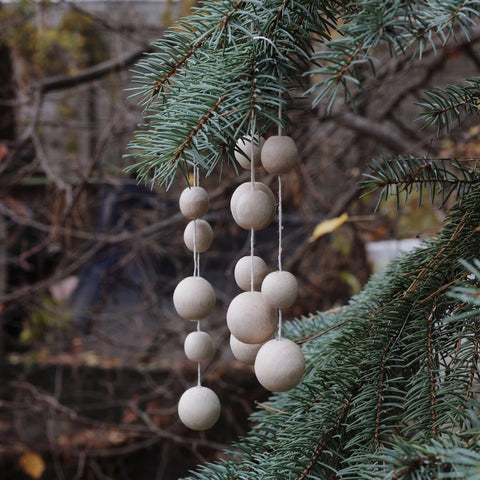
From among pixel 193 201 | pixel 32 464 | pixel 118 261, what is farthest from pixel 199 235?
pixel 32 464

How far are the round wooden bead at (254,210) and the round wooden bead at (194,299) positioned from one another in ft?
0.15

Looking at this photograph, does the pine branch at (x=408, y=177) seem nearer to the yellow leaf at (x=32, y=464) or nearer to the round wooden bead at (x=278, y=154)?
the round wooden bead at (x=278, y=154)

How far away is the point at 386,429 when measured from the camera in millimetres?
268

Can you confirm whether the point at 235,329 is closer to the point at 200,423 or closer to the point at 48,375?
the point at 200,423

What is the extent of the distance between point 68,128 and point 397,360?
1319 millimetres

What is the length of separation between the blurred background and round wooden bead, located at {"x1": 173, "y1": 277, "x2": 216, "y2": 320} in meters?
0.81

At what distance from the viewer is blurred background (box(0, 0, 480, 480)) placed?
1164 millimetres

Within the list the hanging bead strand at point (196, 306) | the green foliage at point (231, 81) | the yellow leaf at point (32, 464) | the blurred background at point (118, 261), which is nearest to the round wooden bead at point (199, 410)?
the hanging bead strand at point (196, 306)

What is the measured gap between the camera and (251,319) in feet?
0.81

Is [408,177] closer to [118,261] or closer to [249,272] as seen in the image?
[249,272]

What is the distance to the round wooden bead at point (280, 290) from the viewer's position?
9.6 inches

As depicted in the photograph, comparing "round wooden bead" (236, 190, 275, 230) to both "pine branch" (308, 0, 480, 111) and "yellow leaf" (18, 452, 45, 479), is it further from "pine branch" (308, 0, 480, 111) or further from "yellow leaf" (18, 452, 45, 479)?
"yellow leaf" (18, 452, 45, 479)

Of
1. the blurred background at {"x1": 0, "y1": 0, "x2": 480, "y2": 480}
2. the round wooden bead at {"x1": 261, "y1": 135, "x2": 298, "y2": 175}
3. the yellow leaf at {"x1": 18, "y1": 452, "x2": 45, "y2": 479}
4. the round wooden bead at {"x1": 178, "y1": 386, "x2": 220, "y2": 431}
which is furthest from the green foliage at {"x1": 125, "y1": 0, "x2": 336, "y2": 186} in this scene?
the yellow leaf at {"x1": 18, "y1": 452, "x2": 45, "y2": 479}

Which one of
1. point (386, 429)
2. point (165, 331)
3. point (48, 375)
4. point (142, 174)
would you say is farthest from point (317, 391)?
point (48, 375)
